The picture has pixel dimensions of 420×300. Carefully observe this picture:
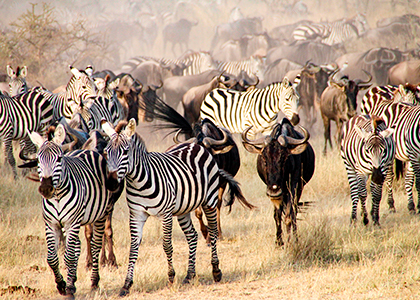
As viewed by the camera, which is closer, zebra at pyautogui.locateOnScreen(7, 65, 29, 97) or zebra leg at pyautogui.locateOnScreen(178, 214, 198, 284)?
zebra leg at pyautogui.locateOnScreen(178, 214, 198, 284)

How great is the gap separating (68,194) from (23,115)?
430 centimetres

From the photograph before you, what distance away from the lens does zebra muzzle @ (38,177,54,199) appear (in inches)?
138

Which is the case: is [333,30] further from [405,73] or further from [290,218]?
[290,218]

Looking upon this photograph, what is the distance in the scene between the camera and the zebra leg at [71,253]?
12.6 ft

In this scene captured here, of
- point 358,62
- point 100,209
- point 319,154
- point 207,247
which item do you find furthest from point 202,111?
point 358,62

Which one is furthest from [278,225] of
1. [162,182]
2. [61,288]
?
[61,288]

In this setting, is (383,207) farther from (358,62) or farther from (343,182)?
(358,62)

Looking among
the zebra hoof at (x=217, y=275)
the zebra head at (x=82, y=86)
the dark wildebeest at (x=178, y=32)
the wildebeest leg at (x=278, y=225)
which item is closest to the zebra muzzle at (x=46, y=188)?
the zebra hoof at (x=217, y=275)

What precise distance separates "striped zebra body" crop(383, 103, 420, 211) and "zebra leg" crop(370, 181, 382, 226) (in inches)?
33.6

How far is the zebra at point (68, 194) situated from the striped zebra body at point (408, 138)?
4.28 meters

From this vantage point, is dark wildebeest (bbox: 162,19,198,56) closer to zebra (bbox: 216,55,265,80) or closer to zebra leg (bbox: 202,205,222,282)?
zebra (bbox: 216,55,265,80)

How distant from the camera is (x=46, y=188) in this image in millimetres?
3521

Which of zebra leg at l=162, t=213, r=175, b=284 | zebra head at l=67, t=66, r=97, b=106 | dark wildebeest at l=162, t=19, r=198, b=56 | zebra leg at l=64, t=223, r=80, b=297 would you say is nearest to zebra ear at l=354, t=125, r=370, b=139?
zebra leg at l=162, t=213, r=175, b=284

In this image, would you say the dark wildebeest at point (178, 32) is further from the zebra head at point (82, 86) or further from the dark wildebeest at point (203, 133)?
the dark wildebeest at point (203, 133)
